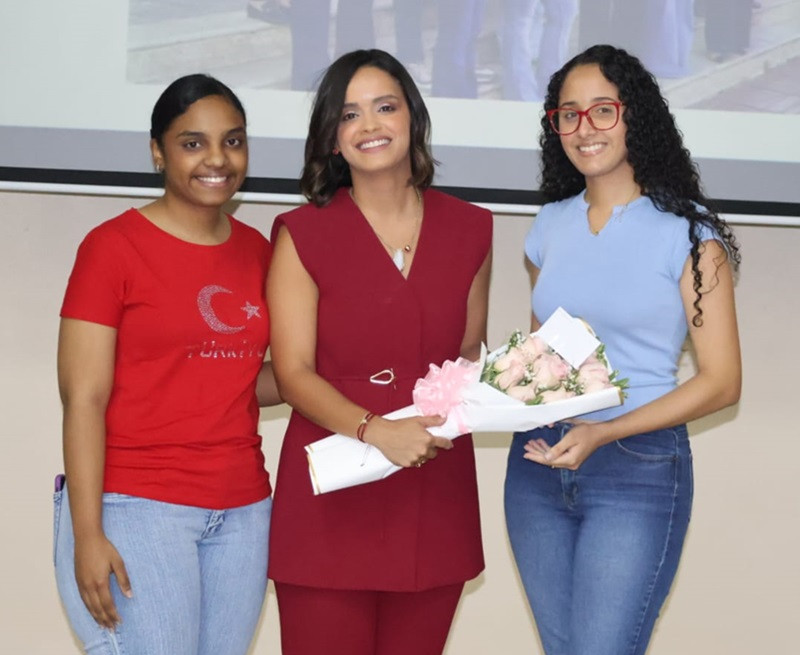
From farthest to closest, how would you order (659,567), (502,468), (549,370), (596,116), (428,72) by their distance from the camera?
(502,468)
(428,72)
(596,116)
(659,567)
(549,370)

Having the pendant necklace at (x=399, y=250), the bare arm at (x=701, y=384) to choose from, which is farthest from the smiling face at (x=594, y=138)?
the pendant necklace at (x=399, y=250)

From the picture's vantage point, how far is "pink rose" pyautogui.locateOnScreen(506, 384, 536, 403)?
→ 6.15 ft

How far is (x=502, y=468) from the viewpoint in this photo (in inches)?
129

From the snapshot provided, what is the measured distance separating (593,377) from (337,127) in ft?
2.22

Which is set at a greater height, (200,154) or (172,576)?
(200,154)

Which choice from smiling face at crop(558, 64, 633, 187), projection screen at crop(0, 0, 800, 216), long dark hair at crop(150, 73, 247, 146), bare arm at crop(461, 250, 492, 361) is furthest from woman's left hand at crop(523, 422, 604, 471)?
projection screen at crop(0, 0, 800, 216)

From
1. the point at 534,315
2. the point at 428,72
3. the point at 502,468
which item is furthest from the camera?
the point at 502,468

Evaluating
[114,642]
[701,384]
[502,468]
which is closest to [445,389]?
[701,384]

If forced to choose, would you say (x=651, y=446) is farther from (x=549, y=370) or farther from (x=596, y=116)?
(x=596, y=116)

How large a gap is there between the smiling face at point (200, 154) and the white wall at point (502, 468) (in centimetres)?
107

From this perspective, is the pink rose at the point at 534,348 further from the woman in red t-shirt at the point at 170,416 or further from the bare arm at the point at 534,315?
the woman in red t-shirt at the point at 170,416

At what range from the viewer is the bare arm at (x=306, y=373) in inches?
77.2

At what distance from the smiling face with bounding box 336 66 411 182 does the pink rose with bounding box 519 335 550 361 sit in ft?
1.49

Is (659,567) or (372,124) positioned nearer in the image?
(659,567)
